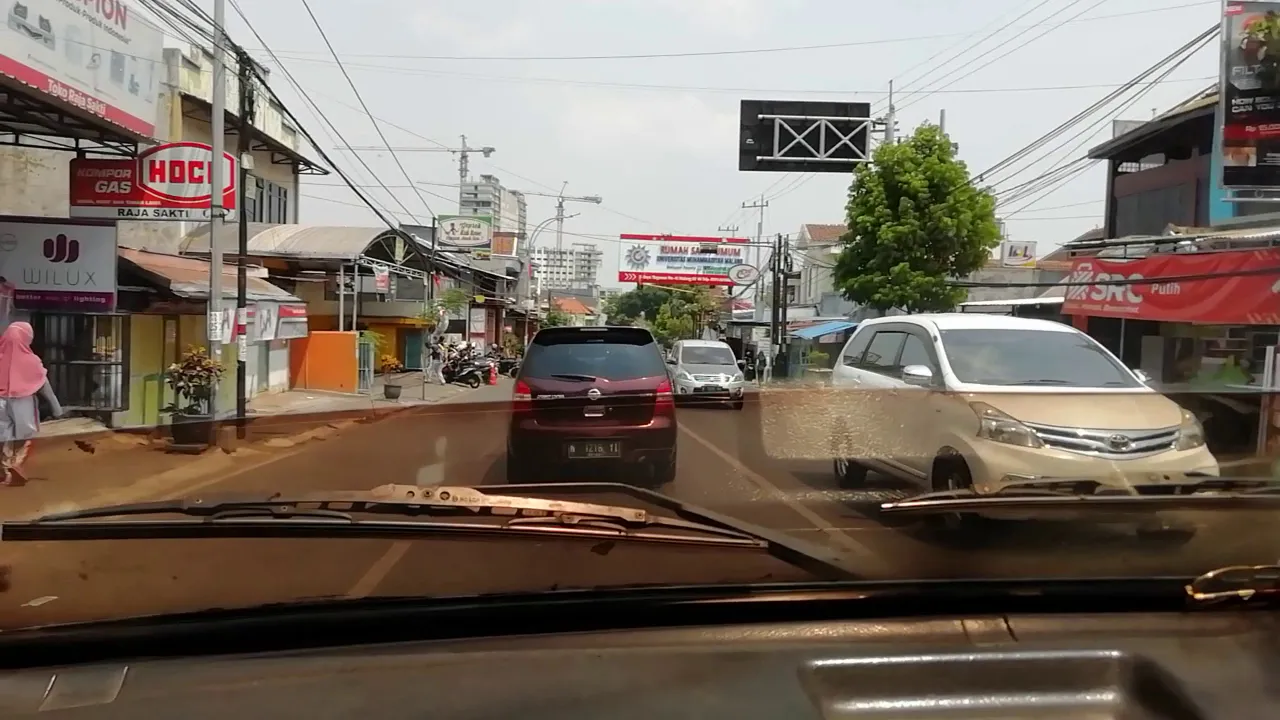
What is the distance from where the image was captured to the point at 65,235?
41.7ft

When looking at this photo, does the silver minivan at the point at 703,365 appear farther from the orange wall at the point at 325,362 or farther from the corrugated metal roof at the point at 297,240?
the orange wall at the point at 325,362

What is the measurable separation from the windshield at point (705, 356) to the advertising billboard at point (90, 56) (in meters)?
11.4

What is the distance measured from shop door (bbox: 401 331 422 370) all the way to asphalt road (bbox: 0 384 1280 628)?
34861 millimetres

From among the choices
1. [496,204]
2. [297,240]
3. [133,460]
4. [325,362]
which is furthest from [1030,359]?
[496,204]

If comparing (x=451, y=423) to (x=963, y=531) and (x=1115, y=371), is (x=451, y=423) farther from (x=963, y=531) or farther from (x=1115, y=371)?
(x=1115, y=371)

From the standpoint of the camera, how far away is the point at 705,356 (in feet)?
71.2

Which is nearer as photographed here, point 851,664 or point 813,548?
point 851,664

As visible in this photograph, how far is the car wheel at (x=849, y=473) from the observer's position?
378 centimetres

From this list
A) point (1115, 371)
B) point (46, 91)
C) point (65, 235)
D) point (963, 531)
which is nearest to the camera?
point (963, 531)

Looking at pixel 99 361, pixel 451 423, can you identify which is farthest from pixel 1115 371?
pixel 99 361

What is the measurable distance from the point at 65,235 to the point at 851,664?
13.3 metres

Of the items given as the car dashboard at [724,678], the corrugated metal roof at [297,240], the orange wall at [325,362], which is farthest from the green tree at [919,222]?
the car dashboard at [724,678]

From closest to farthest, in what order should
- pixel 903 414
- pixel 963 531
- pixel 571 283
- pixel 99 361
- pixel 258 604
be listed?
1. pixel 258 604
2. pixel 963 531
3. pixel 903 414
4. pixel 99 361
5. pixel 571 283

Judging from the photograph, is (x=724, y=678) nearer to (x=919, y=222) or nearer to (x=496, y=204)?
(x=919, y=222)
